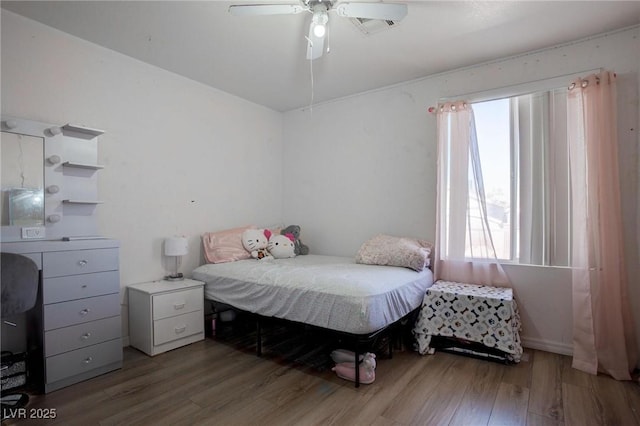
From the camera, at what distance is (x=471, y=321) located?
98.0 inches

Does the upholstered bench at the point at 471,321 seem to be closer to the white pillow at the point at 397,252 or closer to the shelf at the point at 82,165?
the white pillow at the point at 397,252

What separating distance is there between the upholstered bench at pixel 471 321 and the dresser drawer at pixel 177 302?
1.88m

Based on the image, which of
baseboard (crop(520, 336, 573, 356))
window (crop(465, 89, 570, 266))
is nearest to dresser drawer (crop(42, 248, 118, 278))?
window (crop(465, 89, 570, 266))

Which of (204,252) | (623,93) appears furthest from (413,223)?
(204,252)

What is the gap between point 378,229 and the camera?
3543 mm

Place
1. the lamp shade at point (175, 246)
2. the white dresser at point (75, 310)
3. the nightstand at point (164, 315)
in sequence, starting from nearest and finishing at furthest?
the white dresser at point (75, 310), the nightstand at point (164, 315), the lamp shade at point (175, 246)

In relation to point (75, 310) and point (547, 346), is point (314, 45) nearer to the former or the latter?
point (75, 310)

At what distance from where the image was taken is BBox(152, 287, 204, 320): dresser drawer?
2.55m

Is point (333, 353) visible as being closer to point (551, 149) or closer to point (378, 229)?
point (378, 229)

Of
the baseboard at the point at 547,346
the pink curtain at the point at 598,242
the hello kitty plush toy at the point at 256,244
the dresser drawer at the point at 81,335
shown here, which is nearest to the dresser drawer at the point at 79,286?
the dresser drawer at the point at 81,335

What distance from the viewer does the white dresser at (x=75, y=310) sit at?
1.97 m

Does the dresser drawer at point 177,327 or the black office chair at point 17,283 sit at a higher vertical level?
the black office chair at point 17,283

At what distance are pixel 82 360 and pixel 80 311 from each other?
319mm

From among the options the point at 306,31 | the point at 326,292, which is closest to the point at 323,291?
the point at 326,292
